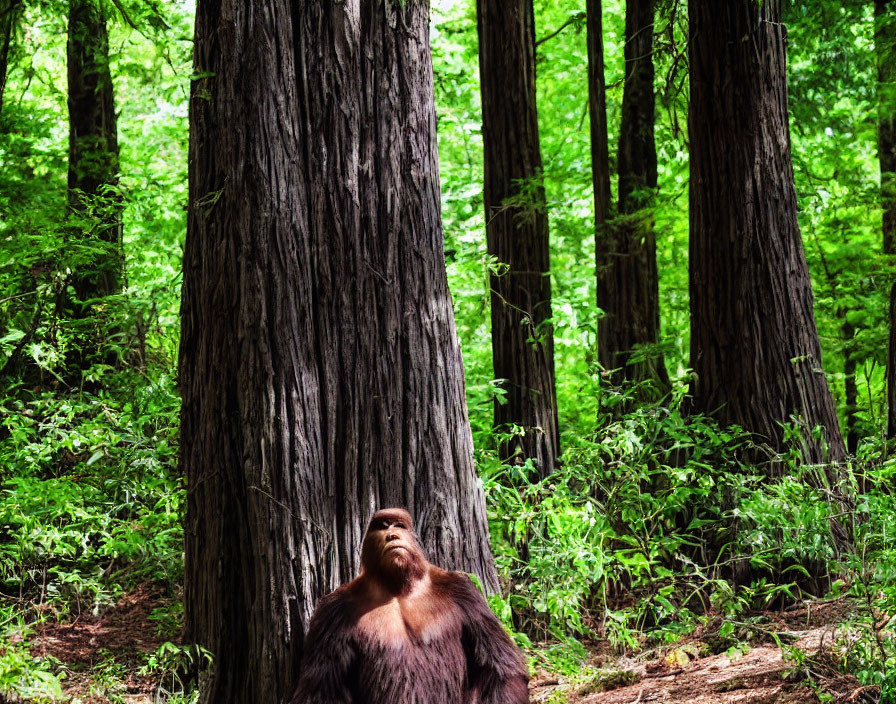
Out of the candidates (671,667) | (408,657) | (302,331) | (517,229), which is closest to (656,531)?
(671,667)

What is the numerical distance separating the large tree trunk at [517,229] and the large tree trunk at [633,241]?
4.88ft

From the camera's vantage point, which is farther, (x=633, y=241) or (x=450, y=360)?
(x=633, y=241)

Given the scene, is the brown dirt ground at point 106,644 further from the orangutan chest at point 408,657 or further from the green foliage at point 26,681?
the orangutan chest at point 408,657

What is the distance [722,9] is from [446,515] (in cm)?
587

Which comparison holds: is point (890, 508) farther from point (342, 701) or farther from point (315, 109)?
point (315, 109)

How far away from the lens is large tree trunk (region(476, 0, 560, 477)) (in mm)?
9547

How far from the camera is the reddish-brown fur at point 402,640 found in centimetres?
412

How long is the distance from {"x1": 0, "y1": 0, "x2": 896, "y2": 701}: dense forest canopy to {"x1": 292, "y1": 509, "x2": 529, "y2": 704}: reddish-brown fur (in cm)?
59

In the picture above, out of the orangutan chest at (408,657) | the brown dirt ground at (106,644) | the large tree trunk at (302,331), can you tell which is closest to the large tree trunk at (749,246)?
the large tree trunk at (302,331)

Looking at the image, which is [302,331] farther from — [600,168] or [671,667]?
[600,168]

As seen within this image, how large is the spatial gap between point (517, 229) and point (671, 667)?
534 centimetres

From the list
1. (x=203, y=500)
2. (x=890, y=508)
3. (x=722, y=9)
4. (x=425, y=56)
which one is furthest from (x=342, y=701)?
(x=722, y=9)

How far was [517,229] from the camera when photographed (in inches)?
395

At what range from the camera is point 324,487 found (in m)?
4.82
